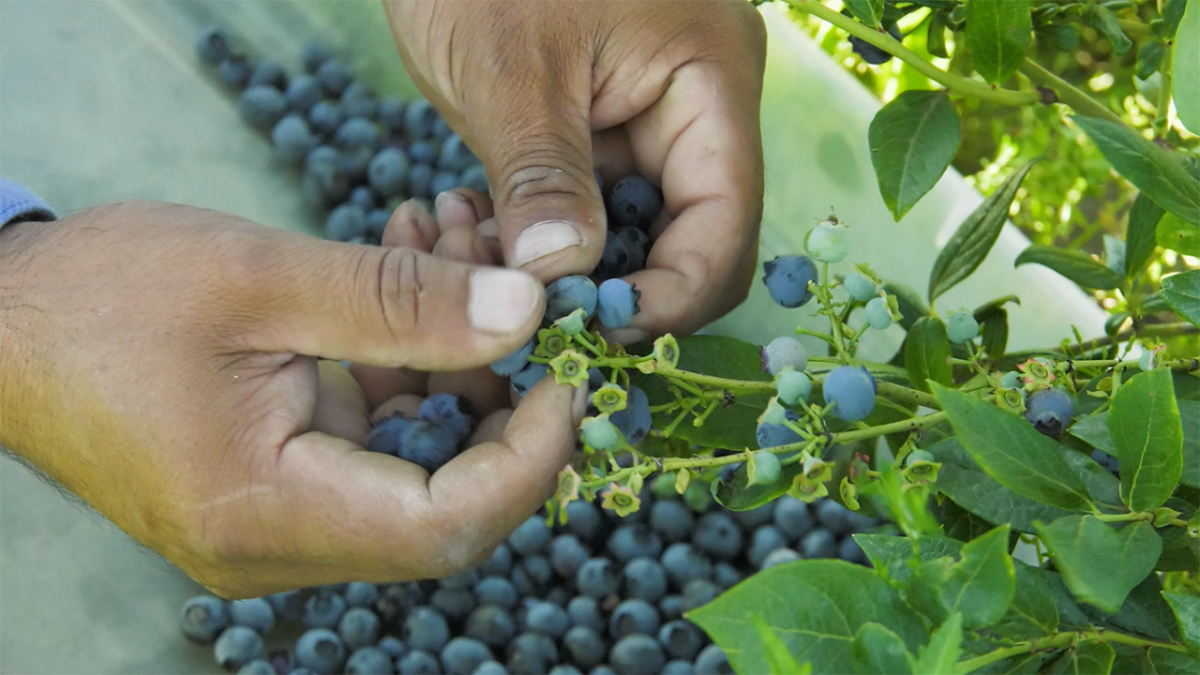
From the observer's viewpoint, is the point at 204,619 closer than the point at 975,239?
No

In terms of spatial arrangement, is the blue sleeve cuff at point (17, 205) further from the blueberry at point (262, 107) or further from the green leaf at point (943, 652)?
the green leaf at point (943, 652)

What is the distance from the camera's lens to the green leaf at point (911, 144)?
0.86 meters

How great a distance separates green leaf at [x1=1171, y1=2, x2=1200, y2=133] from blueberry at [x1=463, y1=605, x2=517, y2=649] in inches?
42.6

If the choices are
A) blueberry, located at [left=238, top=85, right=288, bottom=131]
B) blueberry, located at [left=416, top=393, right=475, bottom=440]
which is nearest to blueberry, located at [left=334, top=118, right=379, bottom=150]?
blueberry, located at [left=238, top=85, right=288, bottom=131]

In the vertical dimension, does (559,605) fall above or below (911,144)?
below

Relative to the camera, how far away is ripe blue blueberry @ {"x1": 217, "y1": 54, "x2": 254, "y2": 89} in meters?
1.93

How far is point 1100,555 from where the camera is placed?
53 centimetres

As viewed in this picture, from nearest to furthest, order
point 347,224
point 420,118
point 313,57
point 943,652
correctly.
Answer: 1. point 943,652
2. point 347,224
3. point 420,118
4. point 313,57

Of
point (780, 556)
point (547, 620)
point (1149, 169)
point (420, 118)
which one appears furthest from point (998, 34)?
point (420, 118)

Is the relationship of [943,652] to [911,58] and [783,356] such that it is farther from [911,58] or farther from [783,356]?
[911,58]

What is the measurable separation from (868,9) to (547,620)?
0.92 metres

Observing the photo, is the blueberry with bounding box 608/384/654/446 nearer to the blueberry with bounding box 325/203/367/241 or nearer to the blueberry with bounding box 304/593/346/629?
the blueberry with bounding box 304/593/346/629

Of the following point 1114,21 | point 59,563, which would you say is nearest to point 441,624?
point 59,563

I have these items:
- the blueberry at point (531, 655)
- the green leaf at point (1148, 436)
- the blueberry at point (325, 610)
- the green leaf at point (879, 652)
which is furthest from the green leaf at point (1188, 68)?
the blueberry at point (325, 610)
